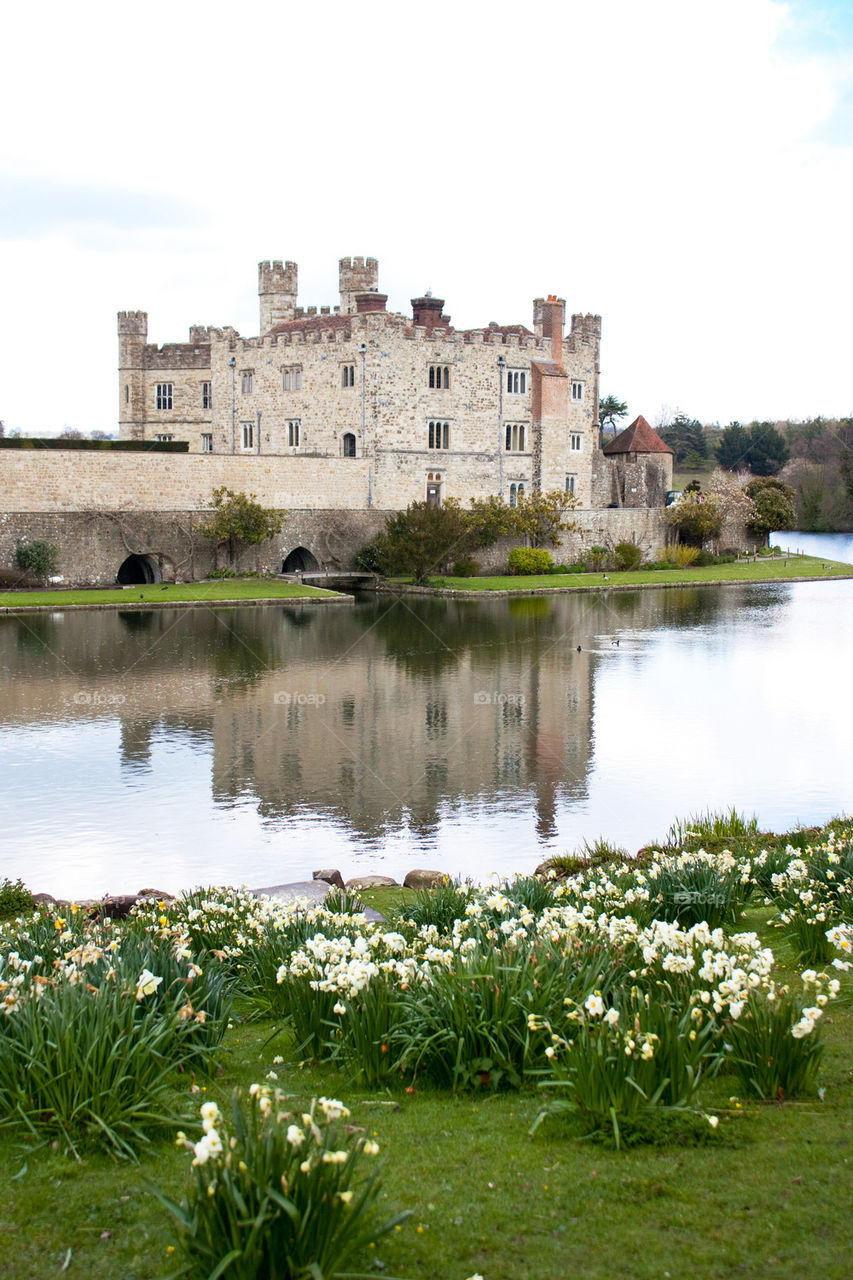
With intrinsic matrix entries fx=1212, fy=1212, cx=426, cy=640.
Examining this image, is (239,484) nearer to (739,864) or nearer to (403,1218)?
(739,864)

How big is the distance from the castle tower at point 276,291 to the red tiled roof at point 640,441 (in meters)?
19.2

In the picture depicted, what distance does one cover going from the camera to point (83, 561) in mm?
44656

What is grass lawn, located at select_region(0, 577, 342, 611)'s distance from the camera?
1534 inches

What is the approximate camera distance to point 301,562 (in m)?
52.6

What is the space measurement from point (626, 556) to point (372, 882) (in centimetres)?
4753

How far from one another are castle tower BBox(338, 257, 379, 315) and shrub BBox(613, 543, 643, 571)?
17.1m

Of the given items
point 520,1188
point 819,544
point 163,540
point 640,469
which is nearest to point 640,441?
point 640,469

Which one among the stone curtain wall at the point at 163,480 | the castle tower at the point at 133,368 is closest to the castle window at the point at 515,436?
the stone curtain wall at the point at 163,480

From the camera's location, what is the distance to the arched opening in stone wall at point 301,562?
171 ft

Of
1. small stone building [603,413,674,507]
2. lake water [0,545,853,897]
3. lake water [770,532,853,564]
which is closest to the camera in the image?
lake water [0,545,853,897]

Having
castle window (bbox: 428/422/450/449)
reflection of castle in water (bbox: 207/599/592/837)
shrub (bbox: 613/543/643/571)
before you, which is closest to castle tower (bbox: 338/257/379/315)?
castle window (bbox: 428/422/450/449)

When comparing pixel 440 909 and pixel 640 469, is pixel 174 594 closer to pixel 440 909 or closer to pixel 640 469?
pixel 640 469

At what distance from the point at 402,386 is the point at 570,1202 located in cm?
5116

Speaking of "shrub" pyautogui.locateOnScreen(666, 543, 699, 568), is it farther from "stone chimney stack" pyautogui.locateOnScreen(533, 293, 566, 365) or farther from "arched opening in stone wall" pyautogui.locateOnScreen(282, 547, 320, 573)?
"arched opening in stone wall" pyautogui.locateOnScreen(282, 547, 320, 573)
